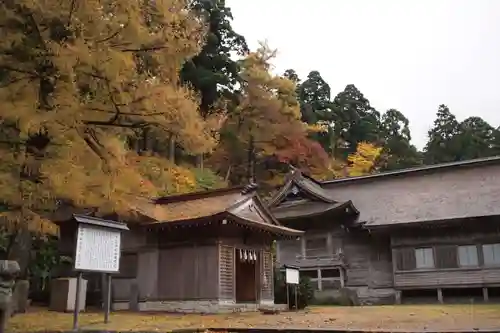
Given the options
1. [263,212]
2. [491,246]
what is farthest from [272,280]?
[491,246]

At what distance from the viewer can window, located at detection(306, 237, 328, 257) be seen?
2781cm

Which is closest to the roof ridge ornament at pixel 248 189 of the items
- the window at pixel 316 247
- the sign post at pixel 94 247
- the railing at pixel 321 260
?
the railing at pixel 321 260

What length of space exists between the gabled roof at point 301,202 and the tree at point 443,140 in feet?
88.6

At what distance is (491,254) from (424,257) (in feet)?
10.2

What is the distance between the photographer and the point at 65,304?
55.7ft

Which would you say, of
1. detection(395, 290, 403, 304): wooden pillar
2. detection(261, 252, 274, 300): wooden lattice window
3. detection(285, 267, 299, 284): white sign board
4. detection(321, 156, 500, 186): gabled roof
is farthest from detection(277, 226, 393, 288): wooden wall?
detection(285, 267, 299, 284): white sign board

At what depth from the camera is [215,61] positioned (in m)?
38.2

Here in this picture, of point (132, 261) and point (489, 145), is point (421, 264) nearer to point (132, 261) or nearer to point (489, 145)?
point (132, 261)

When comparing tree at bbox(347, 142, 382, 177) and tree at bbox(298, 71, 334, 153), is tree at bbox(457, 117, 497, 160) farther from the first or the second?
tree at bbox(298, 71, 334, 153)

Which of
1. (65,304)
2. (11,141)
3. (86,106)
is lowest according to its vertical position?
(65,304)

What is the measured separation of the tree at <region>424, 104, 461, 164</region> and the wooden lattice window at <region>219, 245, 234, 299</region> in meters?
40.4

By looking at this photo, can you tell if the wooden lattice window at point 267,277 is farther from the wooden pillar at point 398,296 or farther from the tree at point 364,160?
the tree at point 364,160

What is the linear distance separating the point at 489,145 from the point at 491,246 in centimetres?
3216

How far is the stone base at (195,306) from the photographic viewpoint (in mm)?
17031
